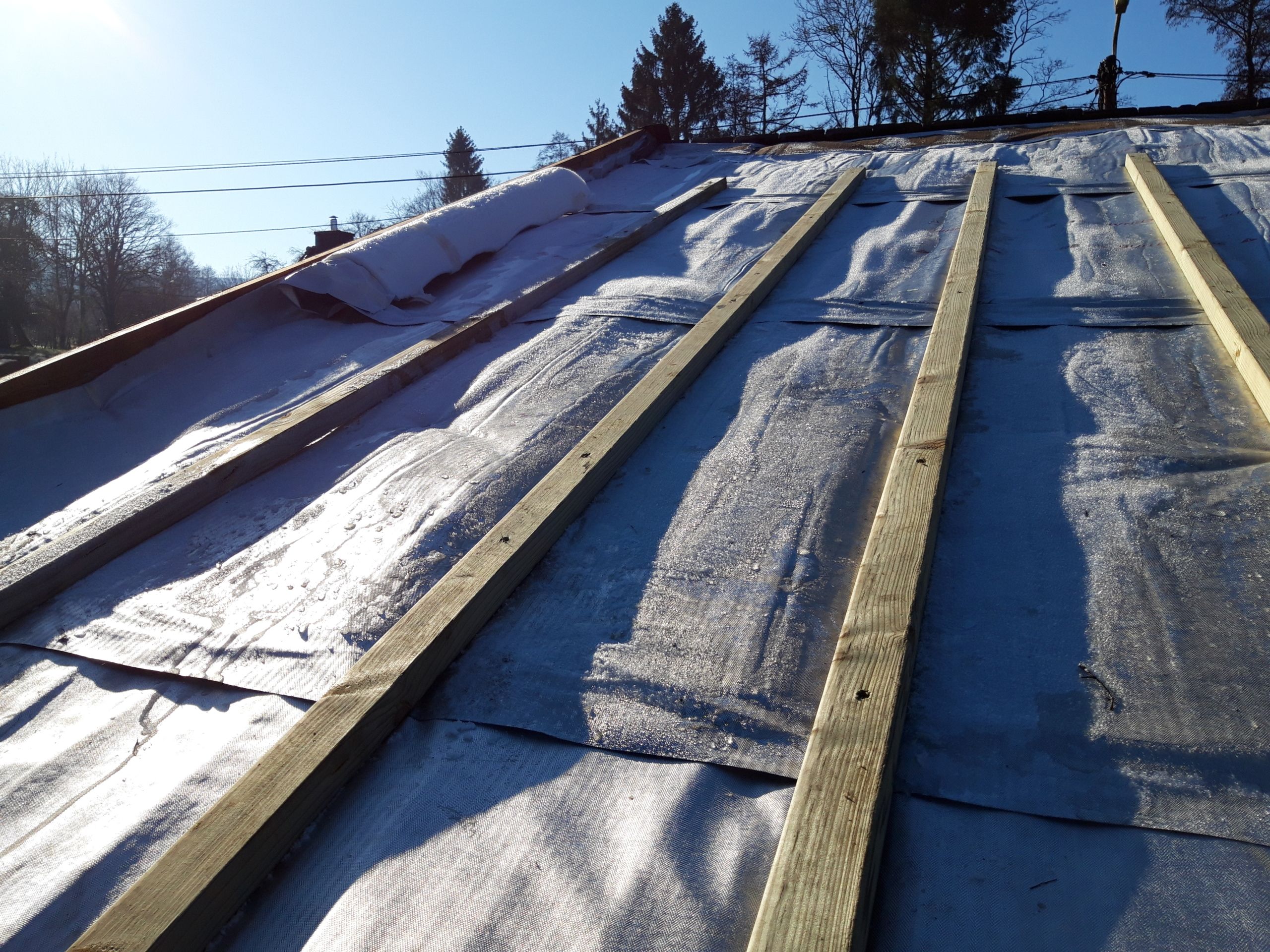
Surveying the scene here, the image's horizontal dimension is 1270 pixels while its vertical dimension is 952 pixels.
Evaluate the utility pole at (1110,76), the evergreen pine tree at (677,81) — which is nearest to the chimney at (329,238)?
the utility pole at (1110,76)

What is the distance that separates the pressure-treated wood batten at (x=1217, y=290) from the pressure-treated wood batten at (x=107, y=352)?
3.59 m

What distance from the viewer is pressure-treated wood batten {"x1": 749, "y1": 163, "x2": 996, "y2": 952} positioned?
1017 millimetres

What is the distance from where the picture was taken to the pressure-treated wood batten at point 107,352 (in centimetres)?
278

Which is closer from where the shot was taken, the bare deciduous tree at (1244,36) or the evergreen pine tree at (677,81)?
the bare deciduous tree at (1244,36)

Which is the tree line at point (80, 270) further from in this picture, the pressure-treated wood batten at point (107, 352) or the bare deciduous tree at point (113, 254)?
the pressure-treated wood batten at point (107, 352)

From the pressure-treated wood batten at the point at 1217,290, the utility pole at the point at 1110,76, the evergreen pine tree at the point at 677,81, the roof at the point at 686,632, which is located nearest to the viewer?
the roof at the point at 686,632

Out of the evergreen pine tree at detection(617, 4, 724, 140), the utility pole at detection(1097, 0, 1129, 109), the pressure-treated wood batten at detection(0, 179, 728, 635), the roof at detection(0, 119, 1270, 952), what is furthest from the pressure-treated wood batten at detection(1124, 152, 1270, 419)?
the evergreen pine tree at detection(617, 4, 724, 140)

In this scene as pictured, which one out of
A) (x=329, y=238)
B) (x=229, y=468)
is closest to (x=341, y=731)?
(x=229, y=468)

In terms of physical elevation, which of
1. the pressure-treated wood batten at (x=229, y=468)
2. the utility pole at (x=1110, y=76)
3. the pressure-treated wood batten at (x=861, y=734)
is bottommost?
the pressure-treated wood batten at (x=861, y=734)

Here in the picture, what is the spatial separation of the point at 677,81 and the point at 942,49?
31.6ft

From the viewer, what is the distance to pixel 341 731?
4.45 ft

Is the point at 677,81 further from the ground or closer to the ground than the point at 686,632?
further from the ground

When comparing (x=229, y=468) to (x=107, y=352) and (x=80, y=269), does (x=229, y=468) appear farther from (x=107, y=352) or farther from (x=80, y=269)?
(x=80, y=269)

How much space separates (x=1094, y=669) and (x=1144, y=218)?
3036mm
